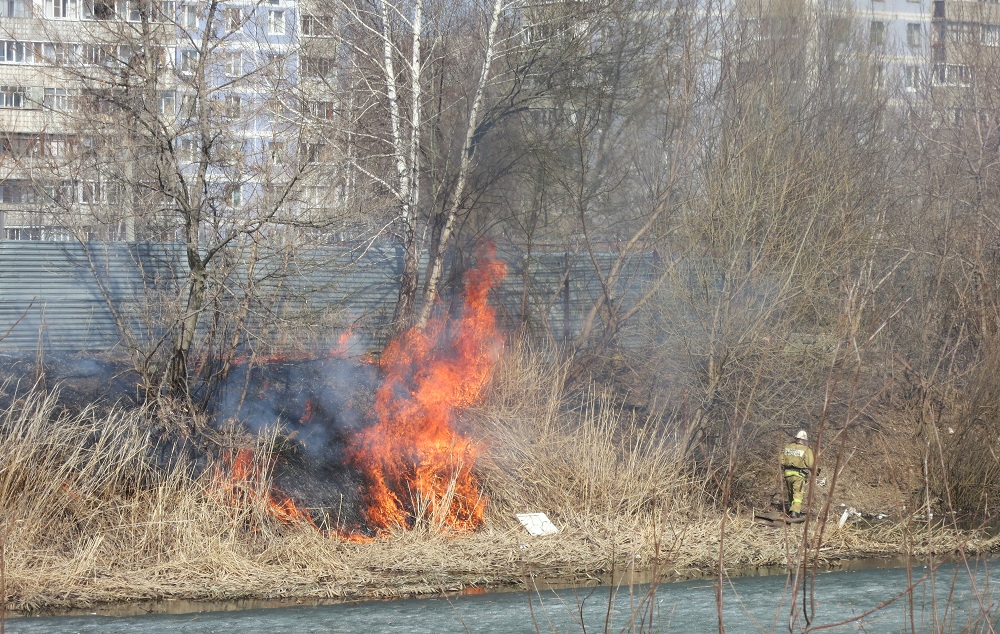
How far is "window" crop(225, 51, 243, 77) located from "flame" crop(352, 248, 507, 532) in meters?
5.33

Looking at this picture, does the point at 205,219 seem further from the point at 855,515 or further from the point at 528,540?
the point at 855,515

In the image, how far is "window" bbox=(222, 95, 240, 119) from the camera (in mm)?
13781

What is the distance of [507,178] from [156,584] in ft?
36.4

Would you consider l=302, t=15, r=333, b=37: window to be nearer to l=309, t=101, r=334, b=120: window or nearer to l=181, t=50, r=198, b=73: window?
l=309, t=101, r=334, b=120: window

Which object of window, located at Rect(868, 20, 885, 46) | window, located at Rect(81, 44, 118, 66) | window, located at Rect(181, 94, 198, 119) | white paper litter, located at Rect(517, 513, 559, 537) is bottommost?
white paper litter, located at Rect(517, 513, 559, 537)

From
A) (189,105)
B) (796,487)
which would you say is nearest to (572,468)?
(796,487)

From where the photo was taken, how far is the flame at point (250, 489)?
12.1 meters

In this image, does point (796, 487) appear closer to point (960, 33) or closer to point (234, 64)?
point (234, 64)

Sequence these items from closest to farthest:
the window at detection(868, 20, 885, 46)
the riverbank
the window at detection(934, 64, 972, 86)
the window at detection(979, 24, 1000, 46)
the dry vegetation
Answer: the riverbank → the dry vegetation → the window at detection(934, 64, 972, 86) → the window at detection(979, 24, 1000, 46) → the window at detection(868, 20, 885, 46)

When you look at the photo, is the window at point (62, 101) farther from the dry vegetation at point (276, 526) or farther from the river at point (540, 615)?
the river at point (540, 615)

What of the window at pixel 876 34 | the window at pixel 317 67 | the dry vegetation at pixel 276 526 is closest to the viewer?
the dry vegetation at pixel 276 526

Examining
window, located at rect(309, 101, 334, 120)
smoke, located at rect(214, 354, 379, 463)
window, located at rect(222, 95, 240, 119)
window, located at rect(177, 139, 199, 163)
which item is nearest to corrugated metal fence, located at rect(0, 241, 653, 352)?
smoke, located at rect(214, 354, 379, 463)

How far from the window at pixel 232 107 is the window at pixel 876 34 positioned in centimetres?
2380

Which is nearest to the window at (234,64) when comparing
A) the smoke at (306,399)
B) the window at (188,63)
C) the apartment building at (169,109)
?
the apartment building at (169,109)
